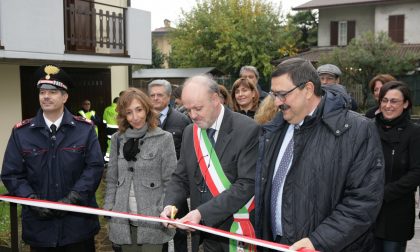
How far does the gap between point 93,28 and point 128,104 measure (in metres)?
10.4

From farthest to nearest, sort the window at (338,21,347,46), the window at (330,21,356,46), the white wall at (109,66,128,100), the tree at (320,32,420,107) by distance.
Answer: the window at (338,21,347,46)
the window at (330,21,356,46)
the tree at (320,32,420,107)
the white wall at (109,66,128,100)

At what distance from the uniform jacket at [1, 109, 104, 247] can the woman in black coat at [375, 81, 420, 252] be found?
2456 mm

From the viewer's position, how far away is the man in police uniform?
3729mm

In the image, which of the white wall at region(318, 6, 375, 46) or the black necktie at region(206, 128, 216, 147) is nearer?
the black necktie at region(206, 128, 216, 147)

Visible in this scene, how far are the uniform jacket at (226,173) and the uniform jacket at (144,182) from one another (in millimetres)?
380

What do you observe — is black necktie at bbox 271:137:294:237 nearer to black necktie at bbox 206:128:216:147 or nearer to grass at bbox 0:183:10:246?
black necktie at bbox 206:128:216:147

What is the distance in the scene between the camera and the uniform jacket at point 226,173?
321 cm

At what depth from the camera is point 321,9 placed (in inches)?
1428

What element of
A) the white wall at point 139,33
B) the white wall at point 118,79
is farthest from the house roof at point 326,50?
the white wall at point 139,33

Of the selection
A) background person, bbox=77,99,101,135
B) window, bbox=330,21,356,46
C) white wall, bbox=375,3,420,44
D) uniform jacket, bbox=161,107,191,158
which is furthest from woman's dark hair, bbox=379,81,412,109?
window, bbox=330,21,356,46

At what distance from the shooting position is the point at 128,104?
408 centimetres

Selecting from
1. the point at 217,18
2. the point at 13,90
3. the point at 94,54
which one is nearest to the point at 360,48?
the point at 217,18

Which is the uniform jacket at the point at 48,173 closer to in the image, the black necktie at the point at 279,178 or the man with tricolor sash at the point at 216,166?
the man with tricolor sash at the point at 216,166

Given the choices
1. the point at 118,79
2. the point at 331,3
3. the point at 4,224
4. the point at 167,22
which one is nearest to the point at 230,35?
the point at 331,3
